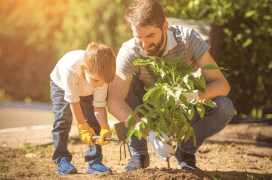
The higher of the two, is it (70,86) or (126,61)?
(126,61)

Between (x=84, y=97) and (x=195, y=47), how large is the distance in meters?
1.06

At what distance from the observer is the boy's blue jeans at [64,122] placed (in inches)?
104

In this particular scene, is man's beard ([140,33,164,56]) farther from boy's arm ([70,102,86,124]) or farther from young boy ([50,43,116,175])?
boy's arm ([70,102,86,124])

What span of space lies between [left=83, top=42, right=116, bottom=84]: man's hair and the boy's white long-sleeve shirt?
19cm

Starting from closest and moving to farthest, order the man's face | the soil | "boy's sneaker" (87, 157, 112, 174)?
the soil < the man's face < "boy's sneaker" (87, 157, 112, 174)

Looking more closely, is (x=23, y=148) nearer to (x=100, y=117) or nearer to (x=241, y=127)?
(x=100, y=117)

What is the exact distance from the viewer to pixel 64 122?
2.67 metres

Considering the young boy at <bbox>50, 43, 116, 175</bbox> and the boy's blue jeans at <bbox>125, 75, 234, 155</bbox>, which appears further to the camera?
the boy's blue jeans at <bbox>125, 75, 234, 155</bbox>

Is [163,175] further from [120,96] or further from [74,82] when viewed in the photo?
[74,82]

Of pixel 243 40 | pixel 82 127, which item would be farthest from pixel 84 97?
pixel 243 40

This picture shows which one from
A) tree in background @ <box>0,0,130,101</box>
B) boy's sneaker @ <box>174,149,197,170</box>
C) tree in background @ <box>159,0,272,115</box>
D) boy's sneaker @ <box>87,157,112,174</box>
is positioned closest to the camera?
boy's sneaker @ <box>174,149,197,170</box>

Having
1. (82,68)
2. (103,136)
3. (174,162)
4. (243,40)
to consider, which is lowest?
(174,162)

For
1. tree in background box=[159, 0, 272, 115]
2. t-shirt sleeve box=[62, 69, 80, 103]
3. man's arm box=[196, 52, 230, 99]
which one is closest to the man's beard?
man's arm box=[196, 52, 230, 99]

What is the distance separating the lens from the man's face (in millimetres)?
2289
